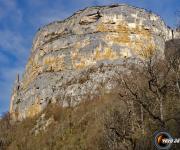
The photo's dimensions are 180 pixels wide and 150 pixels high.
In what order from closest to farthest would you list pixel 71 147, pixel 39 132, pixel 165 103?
1. pixel 165 103
2. pixel 71 147
3. pixel 39 132

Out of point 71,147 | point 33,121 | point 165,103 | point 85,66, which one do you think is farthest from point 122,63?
point 165,103

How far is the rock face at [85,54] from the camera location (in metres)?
67.2

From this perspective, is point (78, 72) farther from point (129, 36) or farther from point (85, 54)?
point (129, 36)

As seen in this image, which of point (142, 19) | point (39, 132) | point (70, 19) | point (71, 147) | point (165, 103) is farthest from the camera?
point (70, 19)

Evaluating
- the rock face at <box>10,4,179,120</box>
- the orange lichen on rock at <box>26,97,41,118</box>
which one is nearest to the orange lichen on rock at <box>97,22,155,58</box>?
the rock face at <box>10,4,179,120</box>

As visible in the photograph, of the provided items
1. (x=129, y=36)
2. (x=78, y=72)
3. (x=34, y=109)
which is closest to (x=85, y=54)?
(x=78, y=72)

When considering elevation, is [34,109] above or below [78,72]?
below

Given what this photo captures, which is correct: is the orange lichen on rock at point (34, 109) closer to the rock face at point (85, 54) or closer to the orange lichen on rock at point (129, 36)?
the rock face at point (85, 54)

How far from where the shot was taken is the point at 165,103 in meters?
38.4

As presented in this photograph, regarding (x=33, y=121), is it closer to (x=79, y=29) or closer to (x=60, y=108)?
(x=60, y=108)

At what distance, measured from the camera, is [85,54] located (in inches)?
2869

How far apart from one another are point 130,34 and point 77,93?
16.2m

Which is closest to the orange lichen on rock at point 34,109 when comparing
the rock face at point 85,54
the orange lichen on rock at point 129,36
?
the rock face at point 85,54

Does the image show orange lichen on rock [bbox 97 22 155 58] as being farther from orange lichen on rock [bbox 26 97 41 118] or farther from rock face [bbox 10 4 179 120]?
orange lichen on rock [bbox 26 97 41 118]
